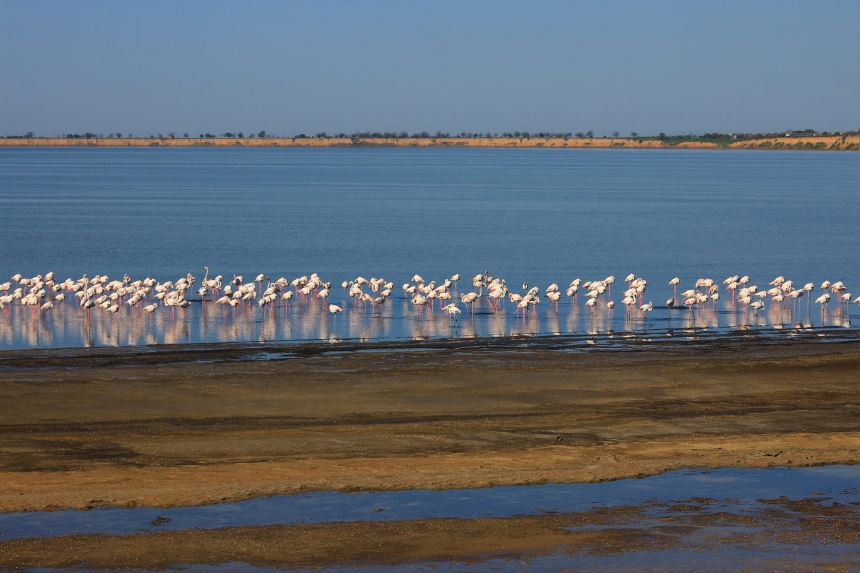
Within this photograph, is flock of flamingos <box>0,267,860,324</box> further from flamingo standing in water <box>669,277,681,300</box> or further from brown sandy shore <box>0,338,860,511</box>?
brown sandy shore <box>0,338,860,511</box>

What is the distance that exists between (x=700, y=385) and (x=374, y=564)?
10.3 metres

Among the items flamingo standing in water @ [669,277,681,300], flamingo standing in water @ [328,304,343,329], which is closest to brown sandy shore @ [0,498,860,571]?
flamingo standing in water @ [328,304,343,329]

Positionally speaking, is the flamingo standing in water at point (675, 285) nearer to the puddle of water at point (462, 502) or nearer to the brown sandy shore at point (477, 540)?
the puddle of water at point (462, 502)

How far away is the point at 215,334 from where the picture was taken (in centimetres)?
2692

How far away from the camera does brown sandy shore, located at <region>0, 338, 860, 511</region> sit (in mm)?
13797

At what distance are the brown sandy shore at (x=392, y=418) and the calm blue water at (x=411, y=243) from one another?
4.61m

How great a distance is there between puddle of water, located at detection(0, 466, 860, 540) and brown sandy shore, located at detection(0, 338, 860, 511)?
0.71ft

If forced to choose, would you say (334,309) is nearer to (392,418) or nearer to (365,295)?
(365,295)

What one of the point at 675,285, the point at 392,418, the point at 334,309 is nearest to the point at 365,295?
the point at 334,309

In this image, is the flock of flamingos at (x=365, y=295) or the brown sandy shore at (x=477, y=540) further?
the flock of flamingos at (x=365, y=295)

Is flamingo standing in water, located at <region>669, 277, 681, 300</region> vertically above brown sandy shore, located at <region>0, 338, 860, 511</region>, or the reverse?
flamingo standing in water, located at <region>669, 277, 681, 300</region>

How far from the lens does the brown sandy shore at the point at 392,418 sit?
45.3 ft

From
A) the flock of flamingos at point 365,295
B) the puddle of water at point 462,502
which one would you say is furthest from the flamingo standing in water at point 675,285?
the puddle of water at point 462,502

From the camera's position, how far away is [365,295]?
3186cm
